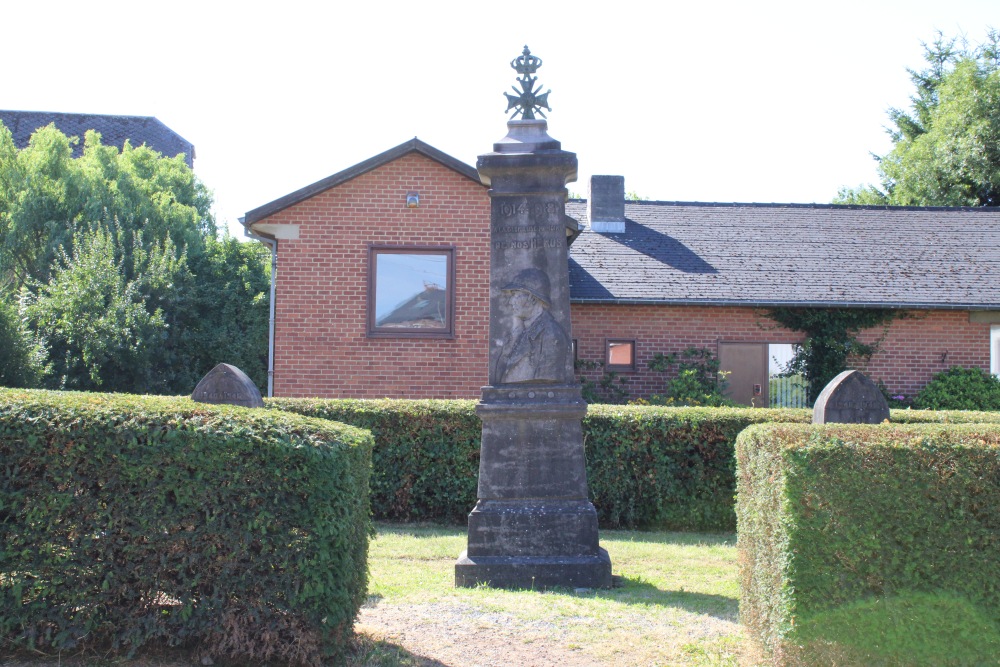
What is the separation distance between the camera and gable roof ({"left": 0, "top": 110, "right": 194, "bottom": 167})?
31.6 metres

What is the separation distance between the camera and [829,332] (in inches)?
648

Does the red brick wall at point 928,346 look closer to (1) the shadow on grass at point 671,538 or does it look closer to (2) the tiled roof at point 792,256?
(2) the tiled roof at point 792,256

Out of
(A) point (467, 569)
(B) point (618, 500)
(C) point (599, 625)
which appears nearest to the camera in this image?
(C) point (599, 625)

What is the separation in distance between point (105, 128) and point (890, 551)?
32966 millimetres

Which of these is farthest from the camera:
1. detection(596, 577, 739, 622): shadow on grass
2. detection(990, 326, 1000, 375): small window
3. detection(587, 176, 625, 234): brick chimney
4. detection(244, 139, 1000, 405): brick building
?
detection(587, 176, 625, 234): brick chimney

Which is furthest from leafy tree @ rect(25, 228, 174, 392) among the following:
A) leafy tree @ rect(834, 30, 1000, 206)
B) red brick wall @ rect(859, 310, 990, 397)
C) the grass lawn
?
leafy tree @ rect(834, 30, 1000, 206)

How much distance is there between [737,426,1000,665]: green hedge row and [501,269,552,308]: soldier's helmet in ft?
9.54

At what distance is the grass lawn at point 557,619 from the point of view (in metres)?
5.34

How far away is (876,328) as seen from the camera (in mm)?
16703

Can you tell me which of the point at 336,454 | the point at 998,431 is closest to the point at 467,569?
the point at 336,454

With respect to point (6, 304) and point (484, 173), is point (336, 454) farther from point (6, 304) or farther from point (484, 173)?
point (6, 304)

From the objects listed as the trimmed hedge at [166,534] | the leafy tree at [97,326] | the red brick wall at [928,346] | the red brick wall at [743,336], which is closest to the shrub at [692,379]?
the red brick wall at [743,336]

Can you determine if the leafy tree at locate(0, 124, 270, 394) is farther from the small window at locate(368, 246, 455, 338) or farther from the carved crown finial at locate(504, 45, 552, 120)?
the carved crown finial at locate(504, 45, 552, 120)

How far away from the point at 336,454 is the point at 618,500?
632cm
